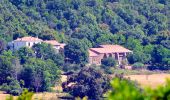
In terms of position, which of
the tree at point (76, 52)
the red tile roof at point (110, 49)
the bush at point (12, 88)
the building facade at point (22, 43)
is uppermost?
the bush at point (12, 88)

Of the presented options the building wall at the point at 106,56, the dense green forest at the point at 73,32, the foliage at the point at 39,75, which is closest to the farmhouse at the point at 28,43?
the dense green forest at the point at 73,32

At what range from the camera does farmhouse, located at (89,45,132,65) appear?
7525 centimetres

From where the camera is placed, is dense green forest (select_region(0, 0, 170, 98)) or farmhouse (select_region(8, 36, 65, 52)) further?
farmhouse (select_region(8, 36, 65, 52))

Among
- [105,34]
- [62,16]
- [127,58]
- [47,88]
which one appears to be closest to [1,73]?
[47,88]

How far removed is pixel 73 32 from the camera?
86.7 metres

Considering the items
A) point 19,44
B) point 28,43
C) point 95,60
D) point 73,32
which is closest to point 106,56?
point 95,60

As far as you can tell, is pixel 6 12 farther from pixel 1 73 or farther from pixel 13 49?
pixel 1 73

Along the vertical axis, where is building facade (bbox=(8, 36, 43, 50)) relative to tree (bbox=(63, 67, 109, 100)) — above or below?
below

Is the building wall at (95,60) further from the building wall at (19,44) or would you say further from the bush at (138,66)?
the building wall at (19,44)

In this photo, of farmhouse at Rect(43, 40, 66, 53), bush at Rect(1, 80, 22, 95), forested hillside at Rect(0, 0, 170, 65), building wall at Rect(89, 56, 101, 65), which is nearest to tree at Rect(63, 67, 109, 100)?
bush at Rect(1, 80, 22, 95)

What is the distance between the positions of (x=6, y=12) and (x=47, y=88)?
103 ft

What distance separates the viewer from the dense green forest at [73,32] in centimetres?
6025

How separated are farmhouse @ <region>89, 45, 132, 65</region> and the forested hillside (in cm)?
128

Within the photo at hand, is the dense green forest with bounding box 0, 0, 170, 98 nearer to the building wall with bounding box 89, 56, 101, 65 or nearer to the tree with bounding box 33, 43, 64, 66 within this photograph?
the tree with bounding box 33, 43, 64, 66
